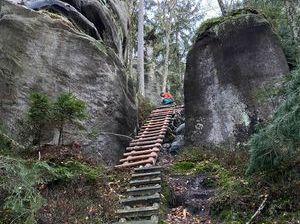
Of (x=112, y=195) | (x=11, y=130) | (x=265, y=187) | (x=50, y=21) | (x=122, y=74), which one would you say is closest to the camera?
(x=265, y=187)

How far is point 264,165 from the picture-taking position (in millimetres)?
7367

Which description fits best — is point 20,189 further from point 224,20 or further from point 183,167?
point 224,20

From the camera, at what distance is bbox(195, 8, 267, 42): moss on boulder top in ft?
40.9

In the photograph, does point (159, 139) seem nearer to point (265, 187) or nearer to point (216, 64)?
point (216, 64)

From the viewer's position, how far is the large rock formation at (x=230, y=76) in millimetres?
11266

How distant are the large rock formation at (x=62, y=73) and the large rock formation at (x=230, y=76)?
2.28 m

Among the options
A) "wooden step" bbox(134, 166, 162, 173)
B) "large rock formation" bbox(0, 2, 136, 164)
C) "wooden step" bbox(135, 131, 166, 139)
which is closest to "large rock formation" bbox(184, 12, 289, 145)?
"wooden step" bbox(135, 131, 166, 139)

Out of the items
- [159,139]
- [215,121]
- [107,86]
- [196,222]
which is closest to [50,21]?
[107,86]

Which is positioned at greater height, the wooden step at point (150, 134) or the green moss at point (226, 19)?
the green moss at point (226, 19)

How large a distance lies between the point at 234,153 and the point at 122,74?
16.1 ft

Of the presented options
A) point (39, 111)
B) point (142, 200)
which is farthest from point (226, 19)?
point (142, 200)

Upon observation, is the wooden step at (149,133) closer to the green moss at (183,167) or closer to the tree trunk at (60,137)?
the green moss at (183,167)

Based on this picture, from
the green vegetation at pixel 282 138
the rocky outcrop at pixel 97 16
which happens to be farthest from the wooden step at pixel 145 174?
the rocky outcrop at pixel 97 16

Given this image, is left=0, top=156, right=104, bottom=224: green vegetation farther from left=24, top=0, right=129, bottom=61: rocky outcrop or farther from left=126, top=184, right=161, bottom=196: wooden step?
left=24, top=0, right=129, bottom=61: rocky outcrop
